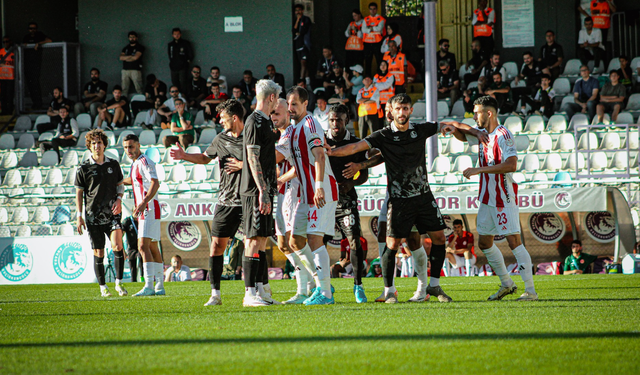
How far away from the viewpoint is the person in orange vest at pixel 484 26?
19969 millimetres

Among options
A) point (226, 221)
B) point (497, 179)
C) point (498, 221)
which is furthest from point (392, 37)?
point (226, 221)

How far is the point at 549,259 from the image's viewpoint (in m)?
13.5

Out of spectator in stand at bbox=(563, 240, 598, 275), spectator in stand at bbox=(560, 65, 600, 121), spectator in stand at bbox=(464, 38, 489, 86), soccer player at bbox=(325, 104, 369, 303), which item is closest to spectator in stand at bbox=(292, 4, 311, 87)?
spectator in stand at bbox=(464, 38, 489, 86)

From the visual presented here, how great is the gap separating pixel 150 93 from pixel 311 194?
51.5 ft

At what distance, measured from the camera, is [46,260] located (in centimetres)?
1386

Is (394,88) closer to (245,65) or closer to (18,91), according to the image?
(245,65)

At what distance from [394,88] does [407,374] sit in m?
15.2

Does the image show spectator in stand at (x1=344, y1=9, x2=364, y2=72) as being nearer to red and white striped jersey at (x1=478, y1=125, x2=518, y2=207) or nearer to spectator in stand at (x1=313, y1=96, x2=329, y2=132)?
spectator in stand at (x1=313, y1=96, x2=329, y2=132)

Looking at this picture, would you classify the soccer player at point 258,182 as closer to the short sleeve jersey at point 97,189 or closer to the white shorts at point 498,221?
the white shorts at point 498,221

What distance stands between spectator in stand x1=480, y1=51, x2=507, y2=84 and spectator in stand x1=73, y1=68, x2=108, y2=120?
36.8ft

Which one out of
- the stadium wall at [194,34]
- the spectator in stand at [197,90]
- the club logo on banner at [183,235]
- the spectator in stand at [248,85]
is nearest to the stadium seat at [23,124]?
the stadium wall at [194,34]

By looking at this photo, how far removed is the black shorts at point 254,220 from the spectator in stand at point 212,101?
1361 cm

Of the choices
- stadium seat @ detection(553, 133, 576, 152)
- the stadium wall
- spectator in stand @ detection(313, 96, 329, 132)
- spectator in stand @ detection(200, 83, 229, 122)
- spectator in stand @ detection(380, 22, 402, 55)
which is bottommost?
stadium seat @ detection(553, 133, 576, 152)

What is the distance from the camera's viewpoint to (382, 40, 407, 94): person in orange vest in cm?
1833
